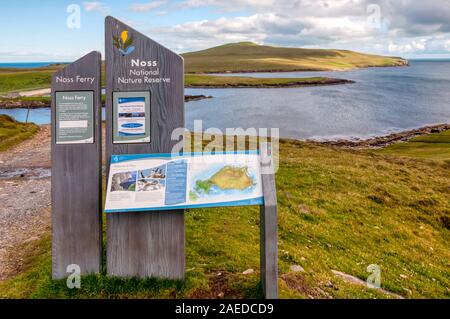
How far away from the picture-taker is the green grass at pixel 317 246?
24.4 ft

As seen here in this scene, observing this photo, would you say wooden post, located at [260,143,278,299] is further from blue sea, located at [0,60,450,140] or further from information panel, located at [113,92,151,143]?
blue sea, located at [0,60,450,140]

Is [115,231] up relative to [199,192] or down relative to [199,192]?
down

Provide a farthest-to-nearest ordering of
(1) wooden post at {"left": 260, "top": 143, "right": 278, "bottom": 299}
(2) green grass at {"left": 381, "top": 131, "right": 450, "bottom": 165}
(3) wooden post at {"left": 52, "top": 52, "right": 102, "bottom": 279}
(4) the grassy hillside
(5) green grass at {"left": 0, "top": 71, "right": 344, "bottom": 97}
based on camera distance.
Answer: (4) the grassy hillside < (5) green grass at {"left": 0, "top": 71, "right": 344, "bottom": 97} < (2) green grass at {"left": 381, "top": 131, "right": 450, "bottom": 165} < (3) wooden post at {"left": 52, "top": 52, "right": 102, "bottom": 279} < (1) wooden post at {"left": 260, "top": 143, "right": 278, "bottom": 299}

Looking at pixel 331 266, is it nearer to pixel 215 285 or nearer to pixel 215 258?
pixel 215 258

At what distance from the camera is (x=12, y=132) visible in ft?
118

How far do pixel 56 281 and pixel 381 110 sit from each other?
266ft

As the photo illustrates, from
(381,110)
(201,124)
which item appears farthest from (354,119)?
(201,124)

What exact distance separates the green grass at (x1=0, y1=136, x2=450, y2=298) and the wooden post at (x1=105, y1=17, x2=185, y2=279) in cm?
36

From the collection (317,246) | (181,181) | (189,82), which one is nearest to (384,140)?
(317,246)

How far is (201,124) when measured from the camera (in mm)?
61531

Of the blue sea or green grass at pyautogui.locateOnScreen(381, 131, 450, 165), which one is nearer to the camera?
green grass at pyautogui.locateOnScreen(381, 131, 450, 165)

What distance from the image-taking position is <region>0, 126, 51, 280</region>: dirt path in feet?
35.0

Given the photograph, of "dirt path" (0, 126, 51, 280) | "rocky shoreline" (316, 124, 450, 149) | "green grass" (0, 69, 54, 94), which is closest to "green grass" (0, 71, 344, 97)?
"green grass" (0, 69, 54, 94)

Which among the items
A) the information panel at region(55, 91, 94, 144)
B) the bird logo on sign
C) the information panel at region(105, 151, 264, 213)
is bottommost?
the information panel at region(105, 151, 264, 213)
